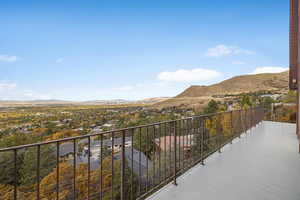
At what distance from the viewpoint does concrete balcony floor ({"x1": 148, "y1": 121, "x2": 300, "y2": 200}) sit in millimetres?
2293

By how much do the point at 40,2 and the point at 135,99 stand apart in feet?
83.0

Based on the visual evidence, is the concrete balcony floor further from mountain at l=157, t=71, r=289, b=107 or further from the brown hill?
the brown hill

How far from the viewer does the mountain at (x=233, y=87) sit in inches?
1162

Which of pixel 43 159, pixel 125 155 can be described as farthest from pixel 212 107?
pixel 125 155

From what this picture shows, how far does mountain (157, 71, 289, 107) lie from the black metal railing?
25.6 meters

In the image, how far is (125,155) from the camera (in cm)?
211

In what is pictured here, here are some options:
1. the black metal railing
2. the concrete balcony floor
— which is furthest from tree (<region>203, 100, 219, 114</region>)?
the concrete balcony floor

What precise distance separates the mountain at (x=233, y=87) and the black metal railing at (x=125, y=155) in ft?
84.0

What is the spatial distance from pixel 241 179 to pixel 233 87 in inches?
1350

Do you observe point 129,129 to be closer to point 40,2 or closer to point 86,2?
point 86,2

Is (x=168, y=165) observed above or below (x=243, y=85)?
below

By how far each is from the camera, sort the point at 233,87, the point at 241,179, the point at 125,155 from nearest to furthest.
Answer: the point at 125,155 < the point at 241,179 < the point at 233,87

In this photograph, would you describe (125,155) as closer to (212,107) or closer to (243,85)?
(212,107)

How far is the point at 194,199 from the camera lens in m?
2.18
